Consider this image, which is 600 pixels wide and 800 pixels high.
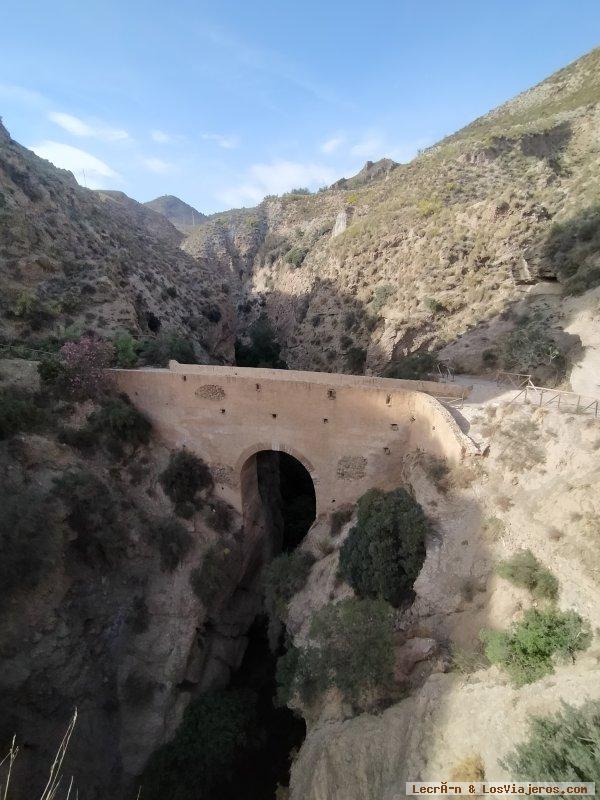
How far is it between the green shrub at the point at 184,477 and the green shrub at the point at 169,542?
103 centimetres

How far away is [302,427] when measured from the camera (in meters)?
14.5

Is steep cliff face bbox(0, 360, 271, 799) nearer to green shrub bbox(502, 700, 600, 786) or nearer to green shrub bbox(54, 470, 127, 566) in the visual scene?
green shrub bbox(54, 470, 127, 566)

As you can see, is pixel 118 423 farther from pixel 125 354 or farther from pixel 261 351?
pixel 261 351

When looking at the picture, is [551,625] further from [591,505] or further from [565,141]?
[565,141]

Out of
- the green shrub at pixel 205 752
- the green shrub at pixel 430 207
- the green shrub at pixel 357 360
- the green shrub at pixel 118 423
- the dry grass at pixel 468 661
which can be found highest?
the green shrub at pixel 430 207

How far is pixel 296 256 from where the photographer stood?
38.9 m

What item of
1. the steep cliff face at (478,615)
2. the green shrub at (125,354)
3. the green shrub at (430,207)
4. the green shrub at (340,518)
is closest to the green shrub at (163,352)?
the green shrub at (125,354)

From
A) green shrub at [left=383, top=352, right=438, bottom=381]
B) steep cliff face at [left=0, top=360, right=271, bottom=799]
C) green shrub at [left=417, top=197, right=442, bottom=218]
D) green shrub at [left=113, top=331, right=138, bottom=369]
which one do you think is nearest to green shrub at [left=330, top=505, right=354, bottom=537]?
steep cliff face at [left=0, top=360, right=271, bottom=799]

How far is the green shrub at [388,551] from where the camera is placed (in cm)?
1029

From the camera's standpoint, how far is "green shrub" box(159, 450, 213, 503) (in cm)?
1538

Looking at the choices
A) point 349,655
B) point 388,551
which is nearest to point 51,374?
point 388,551

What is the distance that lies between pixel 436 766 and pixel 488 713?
113cm

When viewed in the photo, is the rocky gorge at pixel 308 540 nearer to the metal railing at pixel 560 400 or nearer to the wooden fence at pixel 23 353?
the wooden fence at pixel 23 353

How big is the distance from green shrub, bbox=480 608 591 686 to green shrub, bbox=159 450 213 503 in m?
11.1
